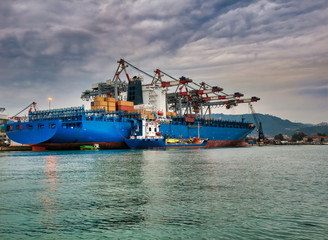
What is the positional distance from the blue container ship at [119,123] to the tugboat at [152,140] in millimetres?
1061

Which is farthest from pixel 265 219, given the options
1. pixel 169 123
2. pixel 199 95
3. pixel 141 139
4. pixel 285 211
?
pixel 199 95

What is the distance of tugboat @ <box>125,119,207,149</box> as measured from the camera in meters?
68.8

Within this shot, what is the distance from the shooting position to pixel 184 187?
62.2 feet

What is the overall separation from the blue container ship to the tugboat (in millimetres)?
1061

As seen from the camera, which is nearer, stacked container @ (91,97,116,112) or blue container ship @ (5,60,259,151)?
blue container ship @ (5,60,259,151)

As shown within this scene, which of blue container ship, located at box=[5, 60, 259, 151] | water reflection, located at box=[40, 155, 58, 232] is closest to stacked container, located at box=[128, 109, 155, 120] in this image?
blue container ship, located at box=[5, 60, 259, 151]

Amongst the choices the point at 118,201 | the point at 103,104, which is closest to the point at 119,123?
the point at 103,104

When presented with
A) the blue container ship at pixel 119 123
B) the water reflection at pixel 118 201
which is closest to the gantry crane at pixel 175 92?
the blue container ship at pixel 119 123

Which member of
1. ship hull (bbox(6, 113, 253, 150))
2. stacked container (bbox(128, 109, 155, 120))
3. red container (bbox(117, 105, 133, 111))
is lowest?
ship hull (bbox(6, 113, 253, 150))

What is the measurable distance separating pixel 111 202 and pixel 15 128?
2349 inches

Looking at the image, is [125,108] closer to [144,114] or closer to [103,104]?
[144,114]

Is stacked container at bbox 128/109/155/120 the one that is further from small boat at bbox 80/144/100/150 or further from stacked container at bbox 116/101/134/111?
small boat at bbox 80/144/100/150

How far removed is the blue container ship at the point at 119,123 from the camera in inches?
2502

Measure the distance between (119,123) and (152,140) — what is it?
783 cm
